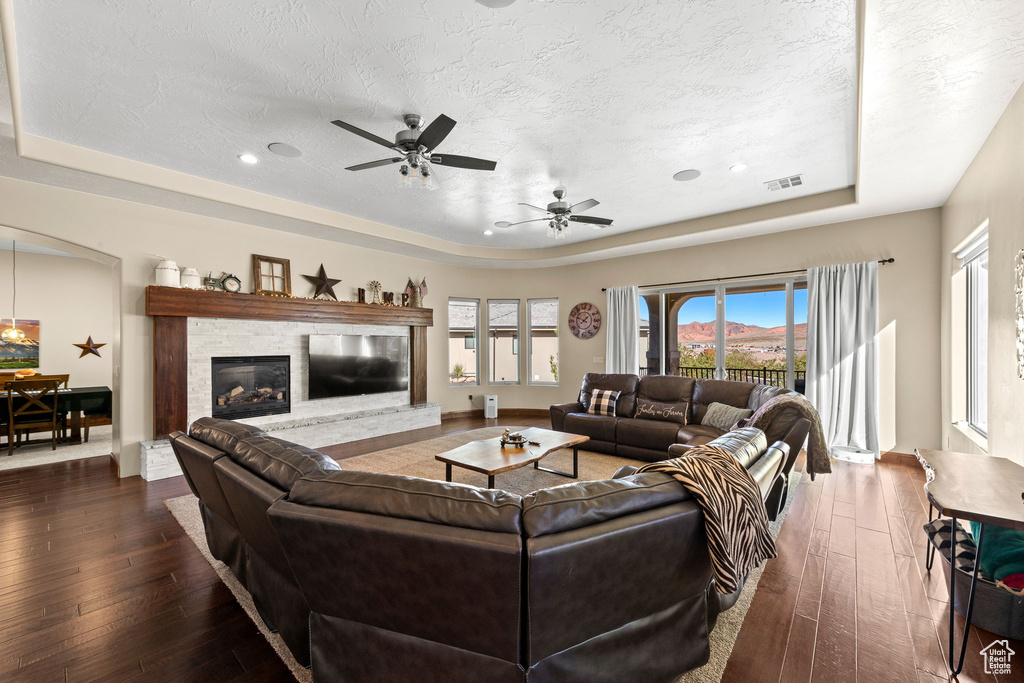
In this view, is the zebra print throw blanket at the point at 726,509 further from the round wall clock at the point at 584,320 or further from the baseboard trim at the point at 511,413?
the baseboard trim at the point at 511,413

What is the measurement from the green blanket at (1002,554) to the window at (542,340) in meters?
6.19

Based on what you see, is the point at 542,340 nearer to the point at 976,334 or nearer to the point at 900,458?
the point at 900,458

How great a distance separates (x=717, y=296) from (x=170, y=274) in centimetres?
676

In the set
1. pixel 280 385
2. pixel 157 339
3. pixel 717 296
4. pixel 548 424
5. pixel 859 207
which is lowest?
pixel 548 424

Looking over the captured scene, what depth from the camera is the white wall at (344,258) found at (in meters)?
4.09

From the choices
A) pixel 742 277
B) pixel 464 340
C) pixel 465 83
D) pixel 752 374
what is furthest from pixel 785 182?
pixel 464 340

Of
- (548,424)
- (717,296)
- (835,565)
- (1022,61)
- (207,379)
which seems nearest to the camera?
(1022,61)

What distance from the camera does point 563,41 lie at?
238 cm

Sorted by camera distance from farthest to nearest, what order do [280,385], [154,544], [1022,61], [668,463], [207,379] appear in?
[280,385] < [207,379] < [154,544] < [1022,61] < [668,463]

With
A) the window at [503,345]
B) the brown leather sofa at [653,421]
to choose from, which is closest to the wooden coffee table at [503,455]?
the brown leather sofa at [653,421]

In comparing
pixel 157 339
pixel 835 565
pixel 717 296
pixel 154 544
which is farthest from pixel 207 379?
pixel 717 296

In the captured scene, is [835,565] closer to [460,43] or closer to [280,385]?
[460,43]

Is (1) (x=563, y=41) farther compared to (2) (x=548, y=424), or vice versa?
(2) (x=548, y=424)

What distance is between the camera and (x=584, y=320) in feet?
24.9
